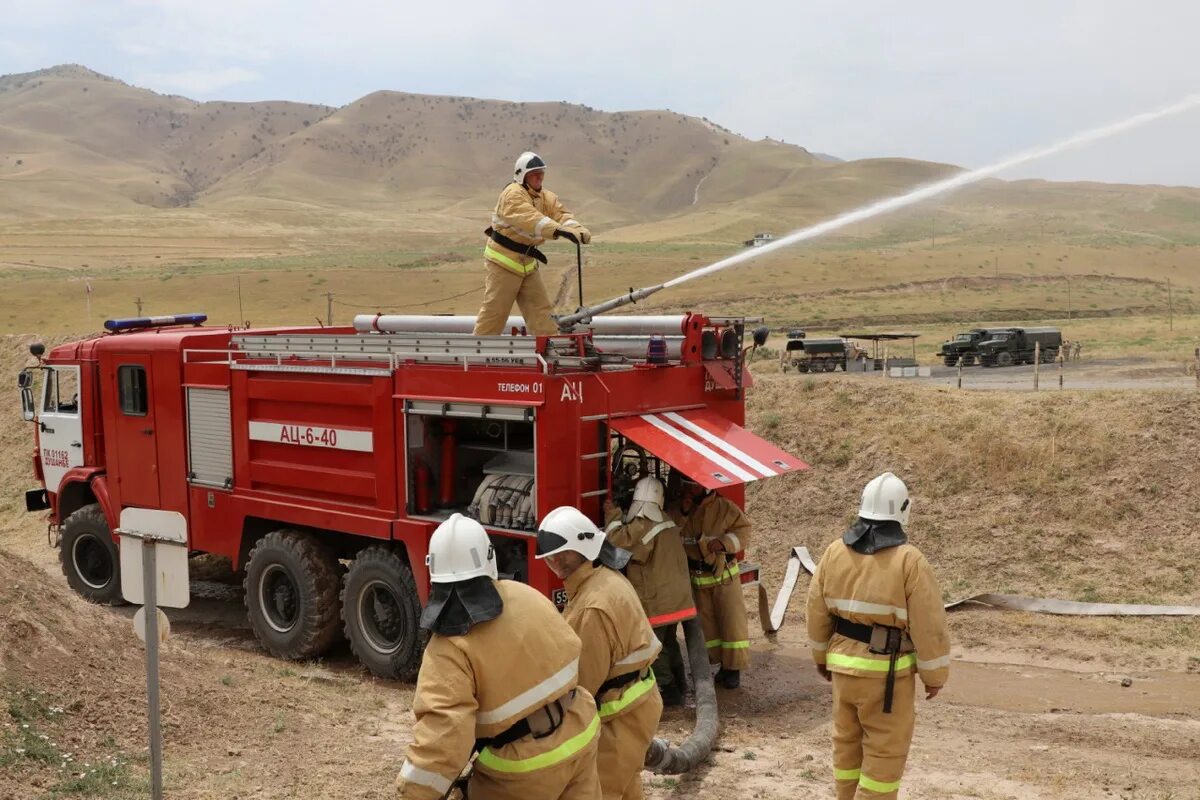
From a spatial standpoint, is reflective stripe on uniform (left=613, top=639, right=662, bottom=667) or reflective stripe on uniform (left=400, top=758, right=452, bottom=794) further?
reflective stripe on uniform (left=613, top=639, right=662, bottom=667)

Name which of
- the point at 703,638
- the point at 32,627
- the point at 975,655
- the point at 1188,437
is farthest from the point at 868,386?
the point at 32,627

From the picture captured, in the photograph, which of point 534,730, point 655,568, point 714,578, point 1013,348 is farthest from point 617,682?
point 1013,348

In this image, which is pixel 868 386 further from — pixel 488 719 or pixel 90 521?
pixel 488 719

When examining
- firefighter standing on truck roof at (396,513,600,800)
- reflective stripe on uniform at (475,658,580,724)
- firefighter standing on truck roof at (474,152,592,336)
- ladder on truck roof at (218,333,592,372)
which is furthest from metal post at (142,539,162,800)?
firefighter standing on truck roof at (474,152,592,336)

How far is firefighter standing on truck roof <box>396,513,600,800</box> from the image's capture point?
3.62 m

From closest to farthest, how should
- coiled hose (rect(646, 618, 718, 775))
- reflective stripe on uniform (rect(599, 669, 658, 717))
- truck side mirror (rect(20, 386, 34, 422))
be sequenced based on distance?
reflective stripe on uniform (rect(599, 669, 658, 717)) → coiled hose (rect(646, 618, 718, 775)) → truck side mirror (rect(20, 386, 34, 422))

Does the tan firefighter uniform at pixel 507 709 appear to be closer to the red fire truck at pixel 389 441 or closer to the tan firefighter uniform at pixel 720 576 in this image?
the red fire truck at pixel 389 441

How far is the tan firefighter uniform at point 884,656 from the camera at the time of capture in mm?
5395

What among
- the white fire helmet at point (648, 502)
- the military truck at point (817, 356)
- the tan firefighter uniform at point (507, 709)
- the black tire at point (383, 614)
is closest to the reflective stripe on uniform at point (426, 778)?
the tan firefighter uniform at point (507, 709)

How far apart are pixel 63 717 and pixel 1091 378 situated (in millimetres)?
21168

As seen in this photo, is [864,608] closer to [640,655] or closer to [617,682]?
[640,655]

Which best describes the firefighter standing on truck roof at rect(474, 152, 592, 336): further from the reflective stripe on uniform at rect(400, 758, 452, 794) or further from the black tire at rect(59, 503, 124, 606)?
the reflective stripe on uniform at rect(400, 758, 452, 794)

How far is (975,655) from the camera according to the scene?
9.75 m

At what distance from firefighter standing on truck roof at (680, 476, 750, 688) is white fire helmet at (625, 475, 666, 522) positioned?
0.90 metres
